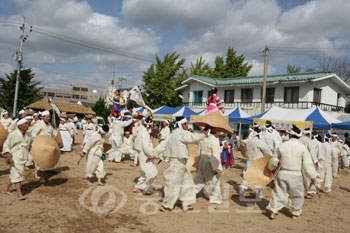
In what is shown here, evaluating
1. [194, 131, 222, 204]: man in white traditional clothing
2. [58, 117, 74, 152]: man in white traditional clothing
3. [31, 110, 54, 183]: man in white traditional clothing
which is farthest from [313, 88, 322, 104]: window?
[31, 110, 54, 183]: man in white traditional clothing

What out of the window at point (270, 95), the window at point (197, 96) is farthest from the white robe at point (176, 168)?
the window at point (197, 96)

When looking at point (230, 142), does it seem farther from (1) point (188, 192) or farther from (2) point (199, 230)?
(2) point (199, 230)

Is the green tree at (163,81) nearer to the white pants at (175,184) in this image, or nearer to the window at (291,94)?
the window at (291,94)

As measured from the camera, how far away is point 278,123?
1527 cm

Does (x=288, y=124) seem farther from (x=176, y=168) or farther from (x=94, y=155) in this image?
(x=176, y=168)

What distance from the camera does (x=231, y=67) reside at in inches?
1331

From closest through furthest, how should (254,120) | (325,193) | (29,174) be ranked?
(29,174) → (325,193) → (254,120)

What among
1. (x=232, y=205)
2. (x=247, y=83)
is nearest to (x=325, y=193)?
(x=232, y=205)

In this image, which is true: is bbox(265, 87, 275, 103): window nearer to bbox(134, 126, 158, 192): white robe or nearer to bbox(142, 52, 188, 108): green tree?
bbox(142, 52, 188, 108): green tree

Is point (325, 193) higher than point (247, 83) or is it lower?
lower

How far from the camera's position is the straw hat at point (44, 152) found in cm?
650

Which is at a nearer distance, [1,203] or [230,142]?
[1,203]

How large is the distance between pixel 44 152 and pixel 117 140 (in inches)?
190

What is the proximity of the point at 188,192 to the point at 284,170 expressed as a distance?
187 cm
